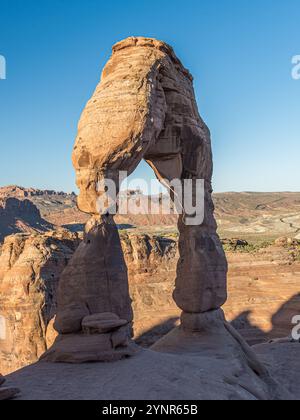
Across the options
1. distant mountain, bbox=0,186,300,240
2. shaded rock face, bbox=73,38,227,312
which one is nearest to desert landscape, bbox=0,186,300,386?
shaded rock face, bbox=73,38,227,312

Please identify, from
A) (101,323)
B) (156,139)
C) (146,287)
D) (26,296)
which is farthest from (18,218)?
(101,323)

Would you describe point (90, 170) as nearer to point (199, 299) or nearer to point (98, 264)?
point (98, 264)

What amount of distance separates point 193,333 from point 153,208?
194ft

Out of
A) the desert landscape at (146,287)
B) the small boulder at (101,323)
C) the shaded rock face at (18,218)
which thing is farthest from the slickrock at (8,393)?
the shaded rock face at (18,218)

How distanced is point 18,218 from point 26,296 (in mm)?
51104

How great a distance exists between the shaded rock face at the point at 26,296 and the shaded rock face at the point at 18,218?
4196 centimetres

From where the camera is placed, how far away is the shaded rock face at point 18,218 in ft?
200

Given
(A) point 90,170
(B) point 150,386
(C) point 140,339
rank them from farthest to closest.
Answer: (C) point 140,339 < (A) point 90,170 < (B) point 150,386

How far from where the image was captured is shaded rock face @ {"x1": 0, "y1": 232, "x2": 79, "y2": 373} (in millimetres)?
15648

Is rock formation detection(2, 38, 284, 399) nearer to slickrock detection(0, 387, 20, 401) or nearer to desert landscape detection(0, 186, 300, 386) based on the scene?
slickrock detection(0, 387, 20, 401)

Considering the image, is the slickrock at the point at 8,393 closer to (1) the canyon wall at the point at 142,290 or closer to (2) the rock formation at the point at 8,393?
(2) the rock formation at the point at 8,393

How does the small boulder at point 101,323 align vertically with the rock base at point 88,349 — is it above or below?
above

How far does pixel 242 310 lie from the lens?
712 inches
